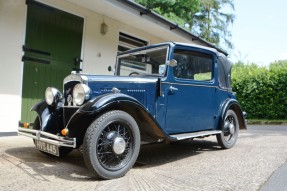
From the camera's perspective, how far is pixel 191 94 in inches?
181

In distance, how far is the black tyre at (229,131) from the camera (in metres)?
5.26

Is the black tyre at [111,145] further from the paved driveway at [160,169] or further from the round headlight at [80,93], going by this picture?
the round headlight at [80,93]

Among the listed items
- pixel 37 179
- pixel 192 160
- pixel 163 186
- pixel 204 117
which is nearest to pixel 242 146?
pixel 204 117

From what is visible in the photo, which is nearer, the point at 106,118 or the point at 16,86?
the point at 106,118

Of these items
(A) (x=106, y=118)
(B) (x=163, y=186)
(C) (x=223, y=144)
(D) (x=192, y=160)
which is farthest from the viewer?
(C) (x=223, y=144)

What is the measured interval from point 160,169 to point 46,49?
13.2 ft

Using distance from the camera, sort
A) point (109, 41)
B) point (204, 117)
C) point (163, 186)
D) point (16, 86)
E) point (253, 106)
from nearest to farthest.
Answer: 1. point (163, 186)
2. point (204, 117)
3. point (16, 86)
4. point (109, 41)
5. point (253, 106)

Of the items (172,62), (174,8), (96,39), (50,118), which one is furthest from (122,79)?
(174,8)

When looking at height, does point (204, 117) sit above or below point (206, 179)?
above

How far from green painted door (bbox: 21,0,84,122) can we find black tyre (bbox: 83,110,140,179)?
3.32 meters

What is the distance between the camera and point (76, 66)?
7.24 m

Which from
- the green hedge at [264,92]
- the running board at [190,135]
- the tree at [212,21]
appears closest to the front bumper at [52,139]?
the running board at [190,135]

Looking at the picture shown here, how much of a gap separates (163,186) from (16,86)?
4063mm

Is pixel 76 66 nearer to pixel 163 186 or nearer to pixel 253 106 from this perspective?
pixel 163 186
